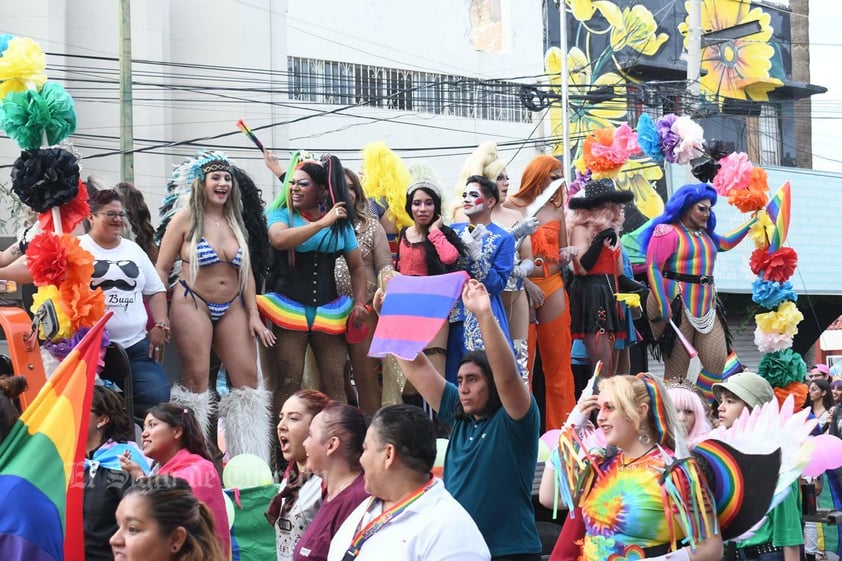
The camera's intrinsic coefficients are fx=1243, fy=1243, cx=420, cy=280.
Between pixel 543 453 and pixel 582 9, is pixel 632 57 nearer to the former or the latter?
pixel 582 9

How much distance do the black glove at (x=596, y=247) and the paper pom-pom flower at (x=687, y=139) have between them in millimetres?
940

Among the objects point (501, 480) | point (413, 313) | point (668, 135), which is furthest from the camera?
point (668, 135)

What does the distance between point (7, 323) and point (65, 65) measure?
1535cm

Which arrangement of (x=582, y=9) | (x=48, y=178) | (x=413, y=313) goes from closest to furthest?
1. (x=413, y=313)
2. (x=48, y=178)
3. (x=582, y=9)

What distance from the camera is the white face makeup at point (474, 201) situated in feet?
25.6

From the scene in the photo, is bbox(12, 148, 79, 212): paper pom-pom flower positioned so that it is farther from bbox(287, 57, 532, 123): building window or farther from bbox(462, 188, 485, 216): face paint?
bbox(287, 57, 532, 123): building window

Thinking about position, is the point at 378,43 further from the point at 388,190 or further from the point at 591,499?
the point at 591,499

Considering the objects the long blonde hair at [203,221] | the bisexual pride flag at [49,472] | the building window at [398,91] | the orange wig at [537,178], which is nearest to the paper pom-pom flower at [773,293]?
the orange wig at [537,178]

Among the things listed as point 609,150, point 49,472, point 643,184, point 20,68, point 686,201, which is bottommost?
point 49,472

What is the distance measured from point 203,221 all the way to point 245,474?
1.77m

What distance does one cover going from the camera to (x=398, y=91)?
2698 cm

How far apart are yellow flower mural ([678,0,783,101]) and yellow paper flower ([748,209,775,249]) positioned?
22.8 m

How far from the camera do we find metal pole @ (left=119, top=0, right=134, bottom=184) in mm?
17859

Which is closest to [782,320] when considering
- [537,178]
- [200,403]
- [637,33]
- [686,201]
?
[686,201]
